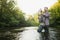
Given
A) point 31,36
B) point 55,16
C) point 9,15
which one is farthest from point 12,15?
point 31,36

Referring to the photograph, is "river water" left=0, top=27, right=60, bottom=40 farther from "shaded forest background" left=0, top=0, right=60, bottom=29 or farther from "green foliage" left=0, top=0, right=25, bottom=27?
"green foliage" left=0, top=0, right=25, bottom=27

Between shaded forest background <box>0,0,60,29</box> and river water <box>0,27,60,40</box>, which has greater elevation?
shaded forest background <box>0,0,60,29</box>

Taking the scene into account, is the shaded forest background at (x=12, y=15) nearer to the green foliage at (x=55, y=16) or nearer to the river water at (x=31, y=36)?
the green foliage at (x=55, y=16)

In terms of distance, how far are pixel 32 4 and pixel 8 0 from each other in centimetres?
354

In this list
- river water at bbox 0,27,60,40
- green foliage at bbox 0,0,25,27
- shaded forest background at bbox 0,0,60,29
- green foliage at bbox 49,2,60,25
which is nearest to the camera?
river water at bbox 0,27,60,40

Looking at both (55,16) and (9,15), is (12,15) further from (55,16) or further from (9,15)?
(55,16)

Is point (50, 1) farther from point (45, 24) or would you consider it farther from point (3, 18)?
point (45, 24)

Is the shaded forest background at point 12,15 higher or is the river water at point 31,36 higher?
the shaded forest background at point 12,15

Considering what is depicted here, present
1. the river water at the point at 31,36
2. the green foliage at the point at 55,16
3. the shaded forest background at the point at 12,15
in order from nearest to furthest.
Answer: the river water at the point at 31,36
the green foliage at the point at 55,16
the shaded forest background at the point at 12,15

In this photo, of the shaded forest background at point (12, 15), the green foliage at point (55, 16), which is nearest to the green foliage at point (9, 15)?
the shaded forest background at point (12, 15)

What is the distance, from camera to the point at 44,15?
7.89m

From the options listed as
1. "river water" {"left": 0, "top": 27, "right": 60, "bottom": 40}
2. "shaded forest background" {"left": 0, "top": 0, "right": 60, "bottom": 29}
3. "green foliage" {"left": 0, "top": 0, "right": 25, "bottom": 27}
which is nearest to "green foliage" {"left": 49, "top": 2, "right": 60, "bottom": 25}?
"shaded forest background" {"left": 0, "top": 0, "right": 60, "bottom": 29}

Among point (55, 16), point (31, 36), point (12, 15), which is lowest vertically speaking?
point (31, 36)

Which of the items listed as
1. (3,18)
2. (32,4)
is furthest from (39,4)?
(3,18)
